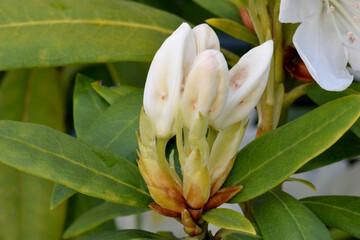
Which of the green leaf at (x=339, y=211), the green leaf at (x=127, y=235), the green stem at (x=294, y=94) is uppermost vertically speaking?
the green stem at (x=294, y=94)

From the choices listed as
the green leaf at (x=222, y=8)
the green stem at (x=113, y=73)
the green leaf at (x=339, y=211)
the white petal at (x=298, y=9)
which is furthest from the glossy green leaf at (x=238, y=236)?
the green stem at (x=113, y=73)

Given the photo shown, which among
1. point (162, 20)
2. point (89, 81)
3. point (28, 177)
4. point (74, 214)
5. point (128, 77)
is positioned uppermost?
point (162, 20)

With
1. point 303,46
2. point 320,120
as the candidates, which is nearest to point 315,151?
point 320,120

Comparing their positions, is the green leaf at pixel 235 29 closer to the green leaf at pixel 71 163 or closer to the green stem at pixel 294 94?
the green stem at pixel 294 94

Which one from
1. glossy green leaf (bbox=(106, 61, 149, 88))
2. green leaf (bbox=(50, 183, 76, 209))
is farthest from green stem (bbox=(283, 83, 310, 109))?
glossy green leaf (bbox=(106, 61, 149, 88))

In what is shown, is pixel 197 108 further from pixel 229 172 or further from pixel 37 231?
pixel 37 231

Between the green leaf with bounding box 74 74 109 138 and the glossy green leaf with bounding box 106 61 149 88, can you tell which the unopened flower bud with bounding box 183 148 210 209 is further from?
the glossy green leaf with bounding box 106 61 149 88

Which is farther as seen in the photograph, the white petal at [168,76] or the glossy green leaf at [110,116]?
the glossy green leaf at [110,116]
